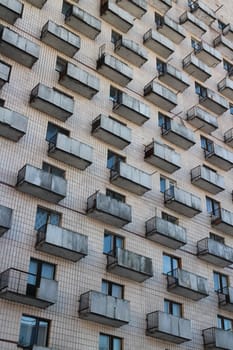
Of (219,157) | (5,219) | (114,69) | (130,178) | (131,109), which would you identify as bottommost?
(5,219)

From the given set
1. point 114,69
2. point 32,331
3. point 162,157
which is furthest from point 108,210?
point 114,69

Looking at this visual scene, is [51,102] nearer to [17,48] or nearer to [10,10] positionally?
[17,48]

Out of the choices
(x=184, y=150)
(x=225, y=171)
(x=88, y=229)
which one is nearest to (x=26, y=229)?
(x=88, y=229)

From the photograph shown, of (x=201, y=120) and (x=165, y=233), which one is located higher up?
(x=201, y=120)

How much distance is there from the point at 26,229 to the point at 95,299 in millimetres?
4631

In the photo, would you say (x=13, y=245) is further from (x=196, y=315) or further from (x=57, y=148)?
(x=196, y=315)

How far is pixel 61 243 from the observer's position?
925 inches

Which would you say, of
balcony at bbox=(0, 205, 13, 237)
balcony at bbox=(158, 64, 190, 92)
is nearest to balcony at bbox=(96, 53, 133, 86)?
balcony at bbox=(158, 64, 190, 92)

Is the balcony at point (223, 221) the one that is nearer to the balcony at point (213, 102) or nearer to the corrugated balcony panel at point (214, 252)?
the corrugated balcony panel at point (214, 252)

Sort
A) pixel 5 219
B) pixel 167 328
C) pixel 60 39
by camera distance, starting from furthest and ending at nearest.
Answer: pixel 60 39 → pixel 167 328 → pixel 5 219

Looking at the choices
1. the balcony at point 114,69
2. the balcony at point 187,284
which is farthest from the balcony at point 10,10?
the balcony at point 187,284

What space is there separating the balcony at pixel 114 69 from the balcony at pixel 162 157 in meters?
4.78

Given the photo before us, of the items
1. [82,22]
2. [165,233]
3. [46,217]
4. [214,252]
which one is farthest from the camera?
[82,22]

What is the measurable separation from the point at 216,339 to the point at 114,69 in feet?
57.2
